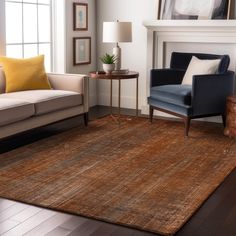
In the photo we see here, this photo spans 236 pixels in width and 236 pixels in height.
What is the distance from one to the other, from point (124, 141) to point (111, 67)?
1.19 meters

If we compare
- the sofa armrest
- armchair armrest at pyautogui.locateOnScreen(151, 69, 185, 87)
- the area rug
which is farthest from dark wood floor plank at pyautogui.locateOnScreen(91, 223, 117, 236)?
armchair armrest at pyautogui.locateOnScreen(151, 69, 185, 87)

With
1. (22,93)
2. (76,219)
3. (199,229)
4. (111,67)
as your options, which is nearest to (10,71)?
(22,93)

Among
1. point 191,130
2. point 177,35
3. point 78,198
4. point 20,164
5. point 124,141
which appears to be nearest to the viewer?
point 78,198

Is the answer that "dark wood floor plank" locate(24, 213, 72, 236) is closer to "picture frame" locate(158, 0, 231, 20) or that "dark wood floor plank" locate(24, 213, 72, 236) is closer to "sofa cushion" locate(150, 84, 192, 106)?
"sofa cushion" locate(150, 84, 192, 106)

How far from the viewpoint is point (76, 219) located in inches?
112

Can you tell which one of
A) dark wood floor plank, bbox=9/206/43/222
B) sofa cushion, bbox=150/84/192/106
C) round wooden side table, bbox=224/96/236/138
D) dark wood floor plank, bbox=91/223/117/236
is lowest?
dark wood floor plank, bbox=91/223/117/236

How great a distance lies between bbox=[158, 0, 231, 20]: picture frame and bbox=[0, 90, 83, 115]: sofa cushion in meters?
Answer: 1.67

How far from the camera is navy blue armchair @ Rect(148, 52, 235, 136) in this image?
16.0 feet

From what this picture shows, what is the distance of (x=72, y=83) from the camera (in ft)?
17.3

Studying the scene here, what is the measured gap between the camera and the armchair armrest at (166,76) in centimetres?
554

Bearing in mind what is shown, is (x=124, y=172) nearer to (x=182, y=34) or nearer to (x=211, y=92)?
(x=211, y=92)

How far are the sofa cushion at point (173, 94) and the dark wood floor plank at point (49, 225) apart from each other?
2376 millimetres

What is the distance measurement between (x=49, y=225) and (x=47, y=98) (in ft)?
7.09

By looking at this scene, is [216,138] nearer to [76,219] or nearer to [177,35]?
[177,35]
